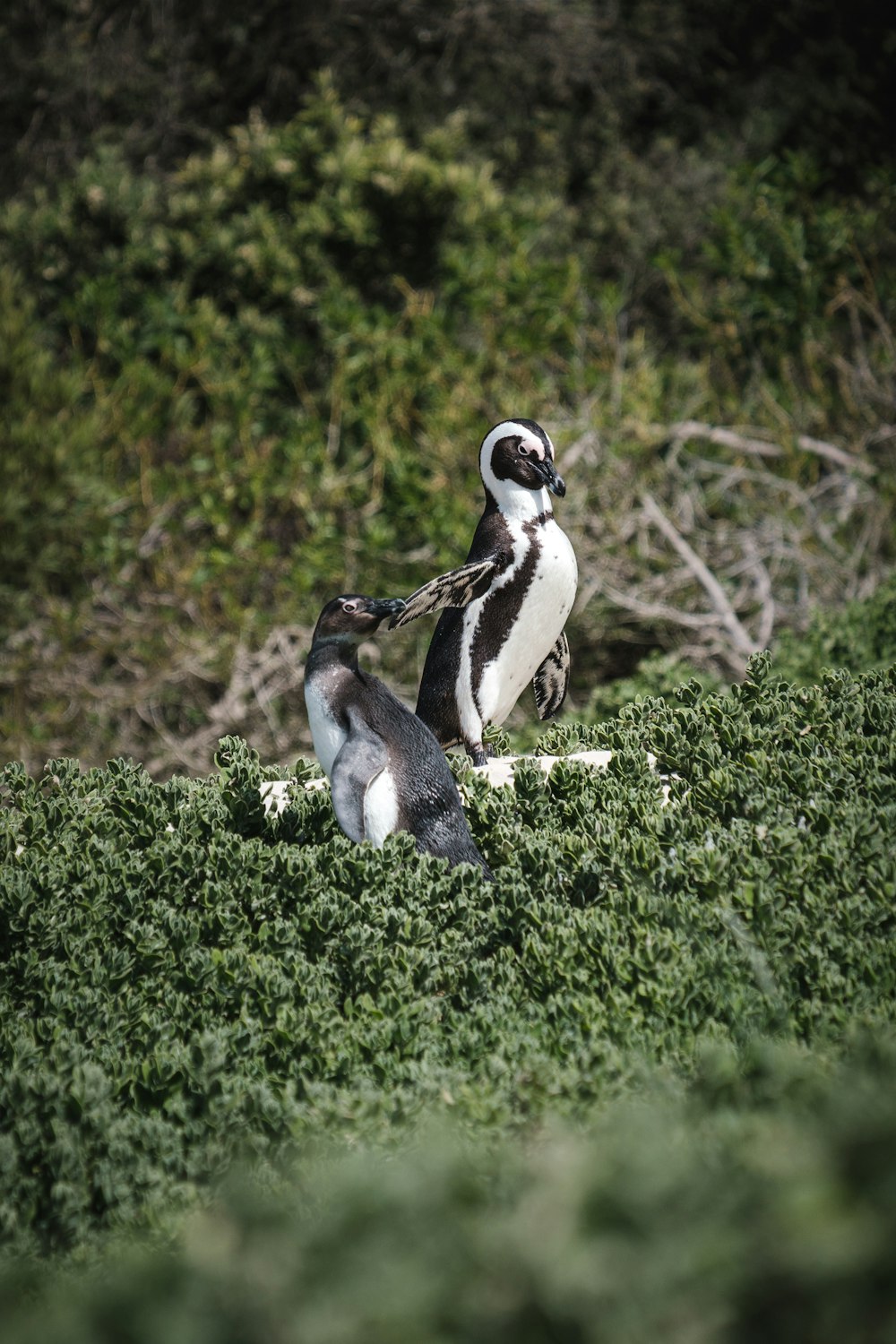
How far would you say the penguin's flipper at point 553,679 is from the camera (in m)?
4.77

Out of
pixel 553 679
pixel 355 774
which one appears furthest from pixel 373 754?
pixel 553 679

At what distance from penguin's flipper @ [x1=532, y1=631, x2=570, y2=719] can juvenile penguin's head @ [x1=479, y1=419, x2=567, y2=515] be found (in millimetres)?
580

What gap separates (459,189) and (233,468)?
9.51 ft

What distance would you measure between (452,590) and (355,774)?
1.00m

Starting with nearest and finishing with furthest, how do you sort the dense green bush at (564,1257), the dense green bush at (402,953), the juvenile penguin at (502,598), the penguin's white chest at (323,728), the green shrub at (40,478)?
the dense green bush at (564,1257), the dense green bush at (402,953), the penguin's white chest at (323,728), the juvenile penguin at (502,598), the green shrub at (40,478)

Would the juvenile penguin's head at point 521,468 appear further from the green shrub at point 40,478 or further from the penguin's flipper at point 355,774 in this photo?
the green shrub at point 40,478

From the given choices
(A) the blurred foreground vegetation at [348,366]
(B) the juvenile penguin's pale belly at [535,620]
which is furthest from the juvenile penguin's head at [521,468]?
(A) the blurred foreground vegetation at [348,366]

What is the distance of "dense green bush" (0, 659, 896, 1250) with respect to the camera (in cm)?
229

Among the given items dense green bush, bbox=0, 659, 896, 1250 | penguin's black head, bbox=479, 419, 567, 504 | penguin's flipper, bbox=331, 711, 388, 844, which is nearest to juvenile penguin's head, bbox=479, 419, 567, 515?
penguin's black head, bbox=479, 419, 567, 504

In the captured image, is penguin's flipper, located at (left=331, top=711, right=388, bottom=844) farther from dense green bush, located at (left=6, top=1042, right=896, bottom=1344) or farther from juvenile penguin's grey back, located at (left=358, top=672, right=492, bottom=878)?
dense green bush, located at (left=6, top=1042, right=896, bottom=1344)

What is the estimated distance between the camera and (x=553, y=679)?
15.9 ft

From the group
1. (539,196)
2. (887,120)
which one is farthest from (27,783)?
(887,120)

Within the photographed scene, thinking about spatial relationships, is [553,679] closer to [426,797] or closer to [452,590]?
[452,590]

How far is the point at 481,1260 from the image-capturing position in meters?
1.43
